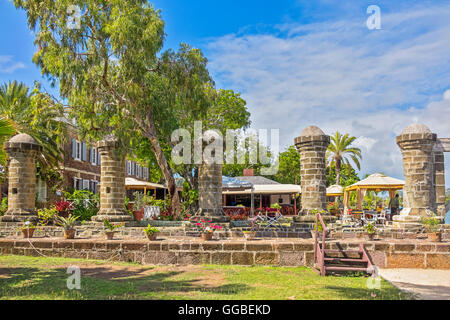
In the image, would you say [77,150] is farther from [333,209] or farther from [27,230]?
[333,209]

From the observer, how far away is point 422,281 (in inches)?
284

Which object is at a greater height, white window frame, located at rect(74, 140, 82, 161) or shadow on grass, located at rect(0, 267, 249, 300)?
white window frame, located at rect(74, 140, 82, 161)

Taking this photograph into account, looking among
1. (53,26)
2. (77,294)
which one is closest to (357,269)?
(77,294)

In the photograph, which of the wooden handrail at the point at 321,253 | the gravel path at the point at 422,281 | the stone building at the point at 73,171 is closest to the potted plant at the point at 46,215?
the stone building at the point at 73,171

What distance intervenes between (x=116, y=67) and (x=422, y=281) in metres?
11.9

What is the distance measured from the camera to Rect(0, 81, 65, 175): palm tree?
1339 cm

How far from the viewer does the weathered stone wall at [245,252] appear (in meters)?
8.63

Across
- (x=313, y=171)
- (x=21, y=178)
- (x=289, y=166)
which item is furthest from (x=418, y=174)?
(x=289, y=166)

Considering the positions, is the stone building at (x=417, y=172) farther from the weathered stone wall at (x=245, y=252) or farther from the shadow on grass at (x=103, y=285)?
the shadow on grass at (x=103, y=285)

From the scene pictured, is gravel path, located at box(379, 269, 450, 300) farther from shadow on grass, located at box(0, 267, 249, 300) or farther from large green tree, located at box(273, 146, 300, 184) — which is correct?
large green tree, located at box(273, 146, 300, 184)

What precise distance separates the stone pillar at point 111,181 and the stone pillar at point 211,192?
2.91 m

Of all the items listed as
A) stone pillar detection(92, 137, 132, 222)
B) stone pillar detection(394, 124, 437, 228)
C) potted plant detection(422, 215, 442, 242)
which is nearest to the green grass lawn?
potted plant detection(422, 215, 442, 242)

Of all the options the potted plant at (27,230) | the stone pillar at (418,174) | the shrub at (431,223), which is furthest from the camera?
the stone pillar at (418,174)

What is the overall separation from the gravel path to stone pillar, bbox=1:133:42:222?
11.6 m
